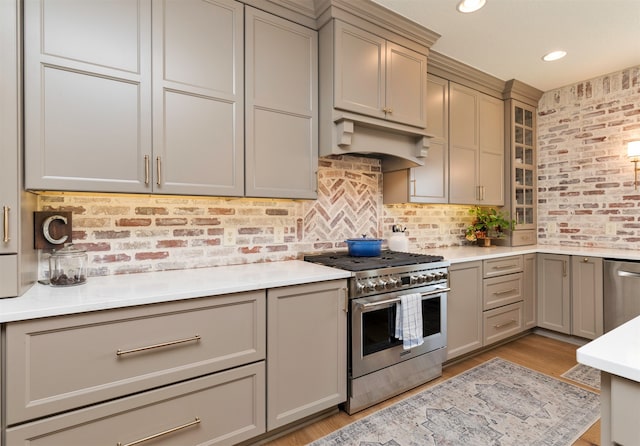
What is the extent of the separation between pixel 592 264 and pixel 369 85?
8.87 ft

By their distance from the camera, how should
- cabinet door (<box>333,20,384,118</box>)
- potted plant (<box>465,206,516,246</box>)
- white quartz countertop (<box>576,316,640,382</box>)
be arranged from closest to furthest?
white quartz countertop (<box>576,316,640,382</box>)
cabinet door (<box>333,20,384,118</box>)
potted plant (<box>465,206,516,246</box>)

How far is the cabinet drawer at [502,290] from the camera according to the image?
10.1ft

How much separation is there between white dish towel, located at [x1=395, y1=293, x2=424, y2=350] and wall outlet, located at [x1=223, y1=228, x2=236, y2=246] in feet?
4.04

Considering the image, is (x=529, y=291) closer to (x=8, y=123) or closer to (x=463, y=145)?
(x=463, y=145)

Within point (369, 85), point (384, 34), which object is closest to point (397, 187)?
point (369, 85)

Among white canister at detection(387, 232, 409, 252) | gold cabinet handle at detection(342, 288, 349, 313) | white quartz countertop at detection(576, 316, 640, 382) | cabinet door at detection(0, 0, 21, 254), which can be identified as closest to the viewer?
white quartz countertop at detection(576, 316, 640, 382)

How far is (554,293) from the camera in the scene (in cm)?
345

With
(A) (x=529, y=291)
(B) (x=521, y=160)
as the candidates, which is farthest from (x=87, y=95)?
(B) (x=521, y=160)

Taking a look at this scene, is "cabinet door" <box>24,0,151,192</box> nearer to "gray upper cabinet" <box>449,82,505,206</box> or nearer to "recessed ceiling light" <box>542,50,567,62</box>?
"gray upper cabinet" <box>449,82,505,206</box>

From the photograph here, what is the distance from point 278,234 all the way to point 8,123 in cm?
161

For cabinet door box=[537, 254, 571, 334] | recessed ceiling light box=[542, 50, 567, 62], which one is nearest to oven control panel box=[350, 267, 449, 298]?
cabinet door box=[537, 254, 571, 334]

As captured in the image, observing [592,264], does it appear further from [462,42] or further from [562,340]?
[462,42]

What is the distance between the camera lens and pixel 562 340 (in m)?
3.44

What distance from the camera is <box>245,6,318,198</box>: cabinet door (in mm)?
2119
